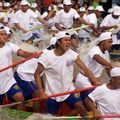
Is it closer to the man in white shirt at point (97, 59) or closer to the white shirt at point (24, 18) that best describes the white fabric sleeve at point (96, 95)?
the man in white shirt at point (97, 59)

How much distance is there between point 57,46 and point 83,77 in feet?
3.45

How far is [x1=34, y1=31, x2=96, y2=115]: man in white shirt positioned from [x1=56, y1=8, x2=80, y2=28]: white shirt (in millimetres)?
7657

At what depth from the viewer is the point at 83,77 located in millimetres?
8234

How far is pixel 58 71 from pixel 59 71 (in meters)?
0.01

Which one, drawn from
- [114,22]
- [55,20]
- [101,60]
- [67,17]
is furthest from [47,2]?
[101,60]

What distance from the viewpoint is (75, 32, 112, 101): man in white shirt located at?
788cm

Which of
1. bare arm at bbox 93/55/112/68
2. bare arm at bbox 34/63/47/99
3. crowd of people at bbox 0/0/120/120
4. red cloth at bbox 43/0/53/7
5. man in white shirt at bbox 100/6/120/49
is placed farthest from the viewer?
red cloth at bbox 43/0/53/7

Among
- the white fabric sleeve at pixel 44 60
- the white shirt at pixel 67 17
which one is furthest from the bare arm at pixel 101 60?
the white shirt at pixel 67 17

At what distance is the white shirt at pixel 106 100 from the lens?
21.4 ft

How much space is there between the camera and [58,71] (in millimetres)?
7340

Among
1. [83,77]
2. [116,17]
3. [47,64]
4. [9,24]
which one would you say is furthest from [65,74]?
[9,24]

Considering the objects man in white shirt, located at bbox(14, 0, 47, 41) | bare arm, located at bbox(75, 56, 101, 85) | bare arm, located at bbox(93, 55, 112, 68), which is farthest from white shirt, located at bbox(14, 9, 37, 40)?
bare arm, located at bbox(75, 56, 101, 85)

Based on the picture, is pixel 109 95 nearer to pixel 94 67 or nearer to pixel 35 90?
pixel 94 67

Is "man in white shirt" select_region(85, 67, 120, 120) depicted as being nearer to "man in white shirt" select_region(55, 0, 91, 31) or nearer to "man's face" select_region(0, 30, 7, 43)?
"man's face" select_region(0, 30, 7, 43)
